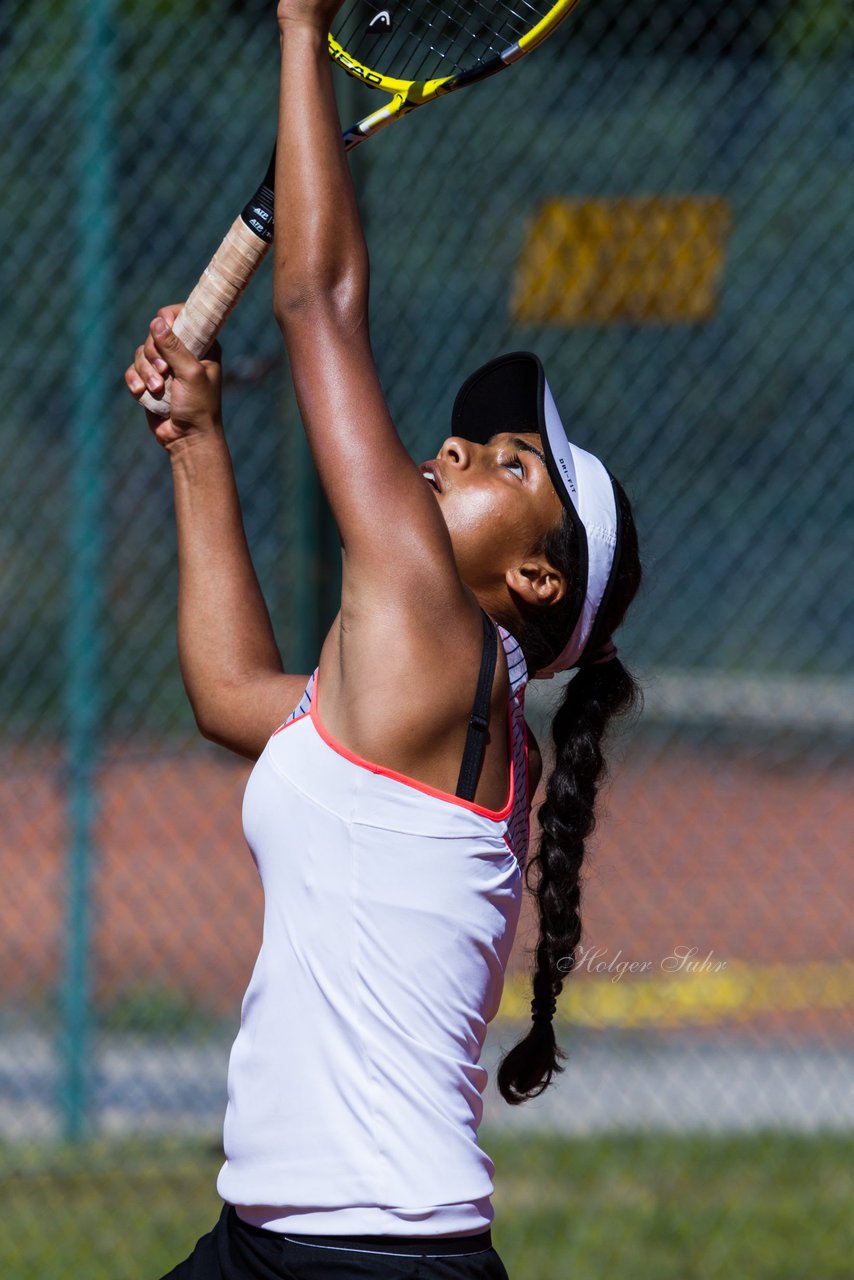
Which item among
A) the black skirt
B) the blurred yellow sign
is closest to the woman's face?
the black skirt

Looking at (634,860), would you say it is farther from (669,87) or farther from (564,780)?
(564,780)

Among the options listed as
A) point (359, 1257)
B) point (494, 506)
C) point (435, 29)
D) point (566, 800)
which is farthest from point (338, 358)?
point (435, 29)

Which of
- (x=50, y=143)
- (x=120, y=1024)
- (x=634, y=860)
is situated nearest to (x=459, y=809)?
(x=120, y=1024)

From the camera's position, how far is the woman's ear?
7.13 ft

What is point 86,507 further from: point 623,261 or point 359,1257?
point 359,1257

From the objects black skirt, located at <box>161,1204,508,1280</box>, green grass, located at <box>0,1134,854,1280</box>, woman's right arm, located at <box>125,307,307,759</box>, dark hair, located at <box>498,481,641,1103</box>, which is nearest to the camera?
black skirt, located at <box>161,1204,508,1280</box>

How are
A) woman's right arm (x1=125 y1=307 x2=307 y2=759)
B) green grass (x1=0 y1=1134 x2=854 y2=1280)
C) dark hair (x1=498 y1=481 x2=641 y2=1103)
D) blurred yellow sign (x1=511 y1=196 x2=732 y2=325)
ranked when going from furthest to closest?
1. blurred yellow sign (x1=511 y1=196 x2=732 y2=325)
2. green grass (x1=0 y1=1134 x2=854 y2=1280)
3. woman's right arm (x1=125 y1=307 x2=307 y2=759)
4. dark hair (x1=498 y1=481 x2=641 y2=1103)

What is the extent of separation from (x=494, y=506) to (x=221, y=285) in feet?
1.61

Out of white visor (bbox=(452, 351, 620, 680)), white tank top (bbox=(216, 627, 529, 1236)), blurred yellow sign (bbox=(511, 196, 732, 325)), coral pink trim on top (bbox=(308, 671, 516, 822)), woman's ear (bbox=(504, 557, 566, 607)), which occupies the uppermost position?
blurred yellow sign (bbox=(511, 196, 732, 325))

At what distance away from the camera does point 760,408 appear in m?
4.43

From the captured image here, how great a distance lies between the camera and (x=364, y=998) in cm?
186

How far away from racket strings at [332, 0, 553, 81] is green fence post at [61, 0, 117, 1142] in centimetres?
85

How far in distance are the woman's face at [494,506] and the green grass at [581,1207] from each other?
249 centimetres

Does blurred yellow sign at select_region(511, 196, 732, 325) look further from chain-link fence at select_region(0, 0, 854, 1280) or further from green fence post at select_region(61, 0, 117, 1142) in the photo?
green fence post at select_region(61, 0, 117, 1142)
